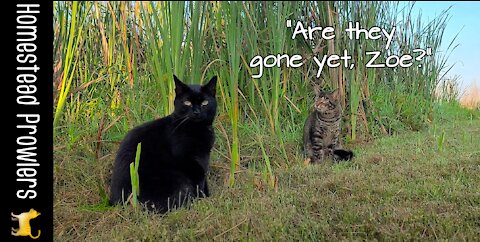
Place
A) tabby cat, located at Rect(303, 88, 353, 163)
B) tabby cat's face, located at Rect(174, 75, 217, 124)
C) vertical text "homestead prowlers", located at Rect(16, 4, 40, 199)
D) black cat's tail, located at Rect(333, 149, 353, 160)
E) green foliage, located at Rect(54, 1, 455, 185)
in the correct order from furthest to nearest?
tabby cat, located at Rect(303, 88, 353, 163) → black cat's tail, located at Rect(333, 149, 353, 160) → tabby cat's face, located at Rect(174, 75, 217, 124) → green foliage, located at Rect(54, 1, 455, 185) → vertical text "homestead prowlers", located at Rect(16, 4, 40, 199)

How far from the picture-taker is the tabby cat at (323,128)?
3254 mm

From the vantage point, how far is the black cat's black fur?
205 centimetres

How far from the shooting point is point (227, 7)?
185cm

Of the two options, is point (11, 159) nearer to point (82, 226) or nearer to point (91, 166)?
point (82, 226)

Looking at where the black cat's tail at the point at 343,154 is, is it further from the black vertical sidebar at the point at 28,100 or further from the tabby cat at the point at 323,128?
the black vertical sidebar at the point at 28,100

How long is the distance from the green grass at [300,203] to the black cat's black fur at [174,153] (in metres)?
0.10

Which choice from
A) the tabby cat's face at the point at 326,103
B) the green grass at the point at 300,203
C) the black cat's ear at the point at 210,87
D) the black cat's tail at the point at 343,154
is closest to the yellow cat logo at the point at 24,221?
the green grass at the point at 300,203

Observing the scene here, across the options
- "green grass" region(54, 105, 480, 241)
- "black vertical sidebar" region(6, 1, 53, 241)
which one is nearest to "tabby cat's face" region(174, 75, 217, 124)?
"green grass" region(54, 105, 480, 241)

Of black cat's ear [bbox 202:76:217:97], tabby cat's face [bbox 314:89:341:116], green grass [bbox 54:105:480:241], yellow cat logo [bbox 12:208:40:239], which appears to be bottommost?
green grass [bbox 54:105:480:241]

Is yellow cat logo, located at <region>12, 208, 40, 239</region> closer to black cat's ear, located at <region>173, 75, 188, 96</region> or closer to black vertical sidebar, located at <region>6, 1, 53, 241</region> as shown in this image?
black vertical sidebar, located at <region>6, 1, 53, 241</region>

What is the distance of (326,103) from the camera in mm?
3352

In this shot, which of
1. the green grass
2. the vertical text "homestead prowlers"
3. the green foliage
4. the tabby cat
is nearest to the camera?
the vertical text "homestead prowlers"

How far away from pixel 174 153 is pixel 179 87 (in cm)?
32

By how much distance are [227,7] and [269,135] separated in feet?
3.97
